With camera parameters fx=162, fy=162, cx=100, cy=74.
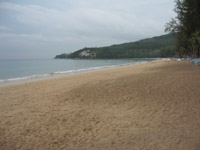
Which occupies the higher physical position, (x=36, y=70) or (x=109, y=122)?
(x=36, y=70)

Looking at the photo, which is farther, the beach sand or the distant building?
the distant building

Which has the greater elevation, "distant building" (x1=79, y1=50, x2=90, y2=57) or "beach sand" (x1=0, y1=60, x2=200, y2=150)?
"distant building" (x1=79, y1=50, x2=90, y2=57)

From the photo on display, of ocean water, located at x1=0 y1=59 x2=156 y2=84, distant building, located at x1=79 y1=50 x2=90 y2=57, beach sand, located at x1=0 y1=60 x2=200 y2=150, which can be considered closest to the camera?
beach sand, located at x1=0 y1=60 x2=200 y2=150

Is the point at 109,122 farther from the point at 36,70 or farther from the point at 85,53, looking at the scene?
the point at 85,53

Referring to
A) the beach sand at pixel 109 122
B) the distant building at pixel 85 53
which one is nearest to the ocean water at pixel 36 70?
the beach sand at pixel 109 122

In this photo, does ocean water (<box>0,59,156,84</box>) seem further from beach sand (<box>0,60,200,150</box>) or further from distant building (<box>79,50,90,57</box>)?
distant building (<box>79,50,90,57</box>)

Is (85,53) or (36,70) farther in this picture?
(85,53)

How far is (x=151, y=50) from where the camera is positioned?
122375 mm

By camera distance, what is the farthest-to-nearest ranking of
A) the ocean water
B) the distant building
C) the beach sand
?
the distant building < the ocean water < the beach sand

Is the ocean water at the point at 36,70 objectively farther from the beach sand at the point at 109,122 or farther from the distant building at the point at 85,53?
the distant building at the point at 85,53

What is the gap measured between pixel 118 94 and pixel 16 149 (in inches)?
153

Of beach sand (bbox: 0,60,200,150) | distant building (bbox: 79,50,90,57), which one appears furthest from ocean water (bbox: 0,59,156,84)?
distant building (bbox: 79,50,90,57)

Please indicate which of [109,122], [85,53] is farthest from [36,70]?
[85,53]

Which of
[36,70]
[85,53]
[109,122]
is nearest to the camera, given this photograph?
[109,122]
